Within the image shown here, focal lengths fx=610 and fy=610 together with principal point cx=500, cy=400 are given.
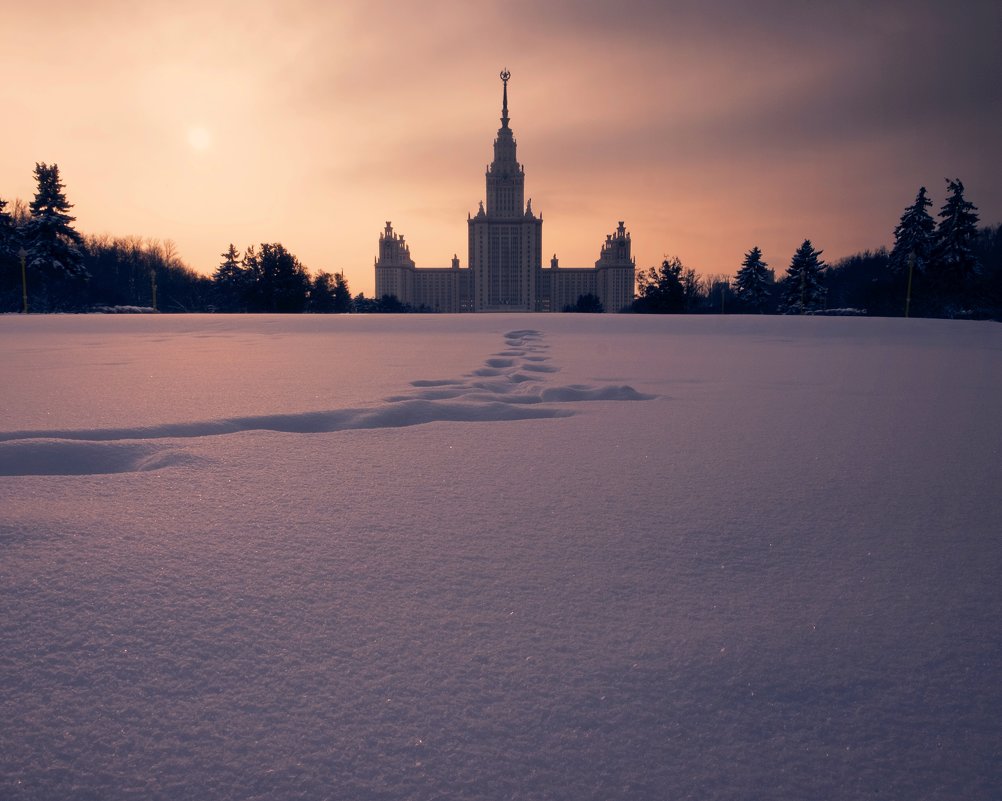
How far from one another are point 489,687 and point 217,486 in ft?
3.62

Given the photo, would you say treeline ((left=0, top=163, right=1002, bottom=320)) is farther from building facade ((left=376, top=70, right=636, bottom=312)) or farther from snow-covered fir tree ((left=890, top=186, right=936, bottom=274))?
building facade ((left=376, top=70, right=636, bottom=312))

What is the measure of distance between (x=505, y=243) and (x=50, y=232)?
75002mm

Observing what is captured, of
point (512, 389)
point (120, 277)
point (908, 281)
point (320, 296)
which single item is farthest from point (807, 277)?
point (120, 277)

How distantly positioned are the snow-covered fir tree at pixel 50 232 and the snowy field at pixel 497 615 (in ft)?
133

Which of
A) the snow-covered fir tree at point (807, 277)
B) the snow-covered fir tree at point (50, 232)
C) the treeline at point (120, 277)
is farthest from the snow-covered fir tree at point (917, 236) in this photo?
the snow-covered fir tree at point (50, 232)

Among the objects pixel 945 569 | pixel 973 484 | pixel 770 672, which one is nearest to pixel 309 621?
pixel 770 672

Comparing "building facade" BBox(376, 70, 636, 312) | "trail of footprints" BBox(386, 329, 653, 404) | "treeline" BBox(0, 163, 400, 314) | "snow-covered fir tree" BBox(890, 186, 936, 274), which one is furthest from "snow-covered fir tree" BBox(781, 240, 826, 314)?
"building facade" BBox(376, 70, 636, 312)

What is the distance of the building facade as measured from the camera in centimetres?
10194

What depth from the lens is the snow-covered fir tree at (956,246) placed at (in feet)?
117

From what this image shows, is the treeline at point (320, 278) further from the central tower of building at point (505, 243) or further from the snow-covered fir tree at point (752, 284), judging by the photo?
the central tower of building at point (505, 243)

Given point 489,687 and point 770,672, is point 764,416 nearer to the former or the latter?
point 770,672

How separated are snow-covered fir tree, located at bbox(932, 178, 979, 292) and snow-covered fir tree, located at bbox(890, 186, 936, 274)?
Answer: 0.88 m

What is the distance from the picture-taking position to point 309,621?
0.90 meters

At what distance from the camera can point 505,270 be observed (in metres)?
103
